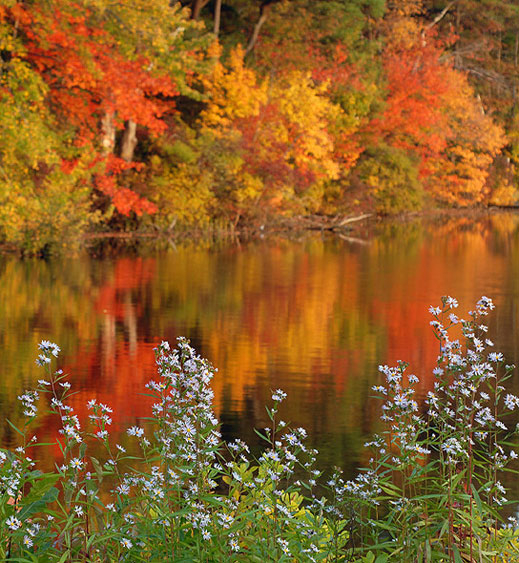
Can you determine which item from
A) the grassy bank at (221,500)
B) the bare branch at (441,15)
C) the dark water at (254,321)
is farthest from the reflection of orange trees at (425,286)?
the bare branch at (441,15)

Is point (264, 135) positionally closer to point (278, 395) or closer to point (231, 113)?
point (231, 113)

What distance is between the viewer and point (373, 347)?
45.9 feet

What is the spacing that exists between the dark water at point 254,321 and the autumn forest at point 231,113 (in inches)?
116

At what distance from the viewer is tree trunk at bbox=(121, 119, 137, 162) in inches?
1348

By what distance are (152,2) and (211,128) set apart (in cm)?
1093

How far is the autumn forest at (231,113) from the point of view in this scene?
26047 millimetres

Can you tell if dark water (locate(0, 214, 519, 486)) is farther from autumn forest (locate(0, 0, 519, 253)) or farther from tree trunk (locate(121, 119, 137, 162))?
tree trunk (locate(121, 119, 137, 162))

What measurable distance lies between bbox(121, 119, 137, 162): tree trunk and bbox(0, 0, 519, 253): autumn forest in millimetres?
55

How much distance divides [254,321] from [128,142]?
1905cm

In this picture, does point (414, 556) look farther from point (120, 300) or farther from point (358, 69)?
point (358, 69)

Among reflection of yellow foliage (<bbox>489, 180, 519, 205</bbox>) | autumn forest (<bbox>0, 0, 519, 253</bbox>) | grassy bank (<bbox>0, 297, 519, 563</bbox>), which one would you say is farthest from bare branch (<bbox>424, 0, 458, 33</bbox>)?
grassy bank (<bbox>0, 297, 519, 563</bbox>)

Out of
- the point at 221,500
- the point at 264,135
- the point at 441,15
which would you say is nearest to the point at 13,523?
the point at 221,500

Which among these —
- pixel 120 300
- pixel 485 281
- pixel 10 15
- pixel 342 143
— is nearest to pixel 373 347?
pixel 120 300

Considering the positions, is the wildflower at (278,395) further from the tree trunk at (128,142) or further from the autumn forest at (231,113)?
the tree trunk at (128,142)
